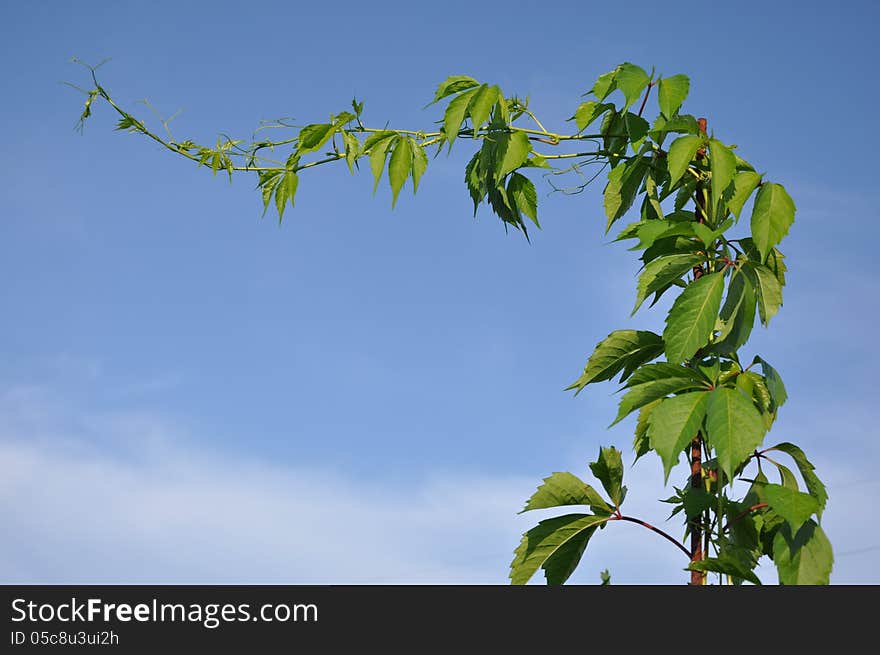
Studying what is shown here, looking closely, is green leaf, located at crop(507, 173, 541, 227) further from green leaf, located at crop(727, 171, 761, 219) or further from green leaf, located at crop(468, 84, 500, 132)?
green leaf, located at crop(727, 171, 761, 219)

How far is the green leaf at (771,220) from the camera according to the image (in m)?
1.86

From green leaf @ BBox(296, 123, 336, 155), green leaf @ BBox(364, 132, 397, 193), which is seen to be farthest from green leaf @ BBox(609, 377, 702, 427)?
green leaf @ BBox(296, 123, 336, 155)

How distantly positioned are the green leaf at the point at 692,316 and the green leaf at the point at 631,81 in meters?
0.51

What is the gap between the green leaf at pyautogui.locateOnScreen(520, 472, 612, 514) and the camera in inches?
80.4

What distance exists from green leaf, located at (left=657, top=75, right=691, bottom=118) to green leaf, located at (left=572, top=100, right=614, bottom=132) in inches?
9.3

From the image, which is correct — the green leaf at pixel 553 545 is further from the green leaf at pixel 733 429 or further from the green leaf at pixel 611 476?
the green leaf at pixel 733 429

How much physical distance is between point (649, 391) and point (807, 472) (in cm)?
52

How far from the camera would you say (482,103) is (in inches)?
82.2

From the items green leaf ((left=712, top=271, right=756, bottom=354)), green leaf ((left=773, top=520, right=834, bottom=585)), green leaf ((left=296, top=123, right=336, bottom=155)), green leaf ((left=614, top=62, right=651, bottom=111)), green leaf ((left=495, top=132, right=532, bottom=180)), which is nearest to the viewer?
green leaf ((left=773, top=520, right=834, bottom=585))

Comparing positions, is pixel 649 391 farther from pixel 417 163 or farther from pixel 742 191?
pixel 417 163

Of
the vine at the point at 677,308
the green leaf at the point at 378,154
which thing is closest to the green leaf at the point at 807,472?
the vine at the point at 677,308

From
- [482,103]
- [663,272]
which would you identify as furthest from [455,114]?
[663,272]
